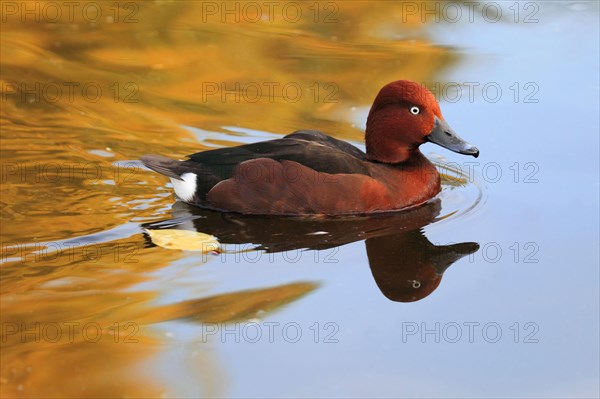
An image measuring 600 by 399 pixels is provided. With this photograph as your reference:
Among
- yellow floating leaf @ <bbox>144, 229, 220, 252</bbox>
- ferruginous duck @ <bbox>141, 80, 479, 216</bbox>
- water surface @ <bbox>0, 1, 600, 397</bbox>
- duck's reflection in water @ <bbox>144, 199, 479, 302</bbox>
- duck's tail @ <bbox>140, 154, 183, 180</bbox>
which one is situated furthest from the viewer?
duck's tail @ <bbox>140, 154, 183, 180</bbox>

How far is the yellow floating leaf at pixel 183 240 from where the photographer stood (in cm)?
705

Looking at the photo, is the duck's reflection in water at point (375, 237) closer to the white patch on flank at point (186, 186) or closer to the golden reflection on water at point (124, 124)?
the white patch on flank at point (186, 186)

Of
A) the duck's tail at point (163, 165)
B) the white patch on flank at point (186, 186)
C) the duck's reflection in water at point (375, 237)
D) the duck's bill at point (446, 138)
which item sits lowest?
the duck's reflection in water at point (375, 237)

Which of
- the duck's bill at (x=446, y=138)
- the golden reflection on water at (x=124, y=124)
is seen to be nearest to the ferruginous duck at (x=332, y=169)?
the duck's bill at (x=446, y=138)

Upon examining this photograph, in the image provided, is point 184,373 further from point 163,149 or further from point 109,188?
point 163,149

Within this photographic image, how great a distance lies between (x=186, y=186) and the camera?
7918 mm

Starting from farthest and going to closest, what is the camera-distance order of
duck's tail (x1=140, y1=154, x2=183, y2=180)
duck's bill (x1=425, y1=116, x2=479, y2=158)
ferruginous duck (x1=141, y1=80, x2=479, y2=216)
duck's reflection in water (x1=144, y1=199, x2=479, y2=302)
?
duck's tail (x1=140, y1=154, x2=183, y2=180), duck's bill (x1=425, y1=116, x2=479, y2=158), ferruginous duck (x1=141, y1=80, x2=479, y2=216), duck's reflection in water (x1=144, y1=199, x2=479, y2=302)

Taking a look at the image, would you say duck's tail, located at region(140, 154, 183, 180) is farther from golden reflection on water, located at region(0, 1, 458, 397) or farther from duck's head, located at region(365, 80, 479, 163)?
duck's head, located at region(365, 80, 479, 163)

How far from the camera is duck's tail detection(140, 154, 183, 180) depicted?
26.1ft

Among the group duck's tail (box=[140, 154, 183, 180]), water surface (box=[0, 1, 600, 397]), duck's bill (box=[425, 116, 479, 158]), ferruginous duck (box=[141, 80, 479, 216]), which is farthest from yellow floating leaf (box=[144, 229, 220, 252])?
duck's bill (box=[425, 116, 479, 158])

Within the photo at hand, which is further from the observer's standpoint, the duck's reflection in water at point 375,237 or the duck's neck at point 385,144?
the duck's neck at point 385,144

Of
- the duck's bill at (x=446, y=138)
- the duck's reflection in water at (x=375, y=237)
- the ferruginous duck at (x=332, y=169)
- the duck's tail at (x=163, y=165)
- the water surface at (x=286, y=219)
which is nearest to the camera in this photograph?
the water surface at (x=286, y=219)

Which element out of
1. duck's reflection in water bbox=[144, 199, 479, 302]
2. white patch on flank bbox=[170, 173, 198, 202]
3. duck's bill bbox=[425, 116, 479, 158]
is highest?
duck's bill bbox=[425, 116, 479, 158]

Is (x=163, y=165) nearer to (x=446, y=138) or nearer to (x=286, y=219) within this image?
(x=286, y=219)
